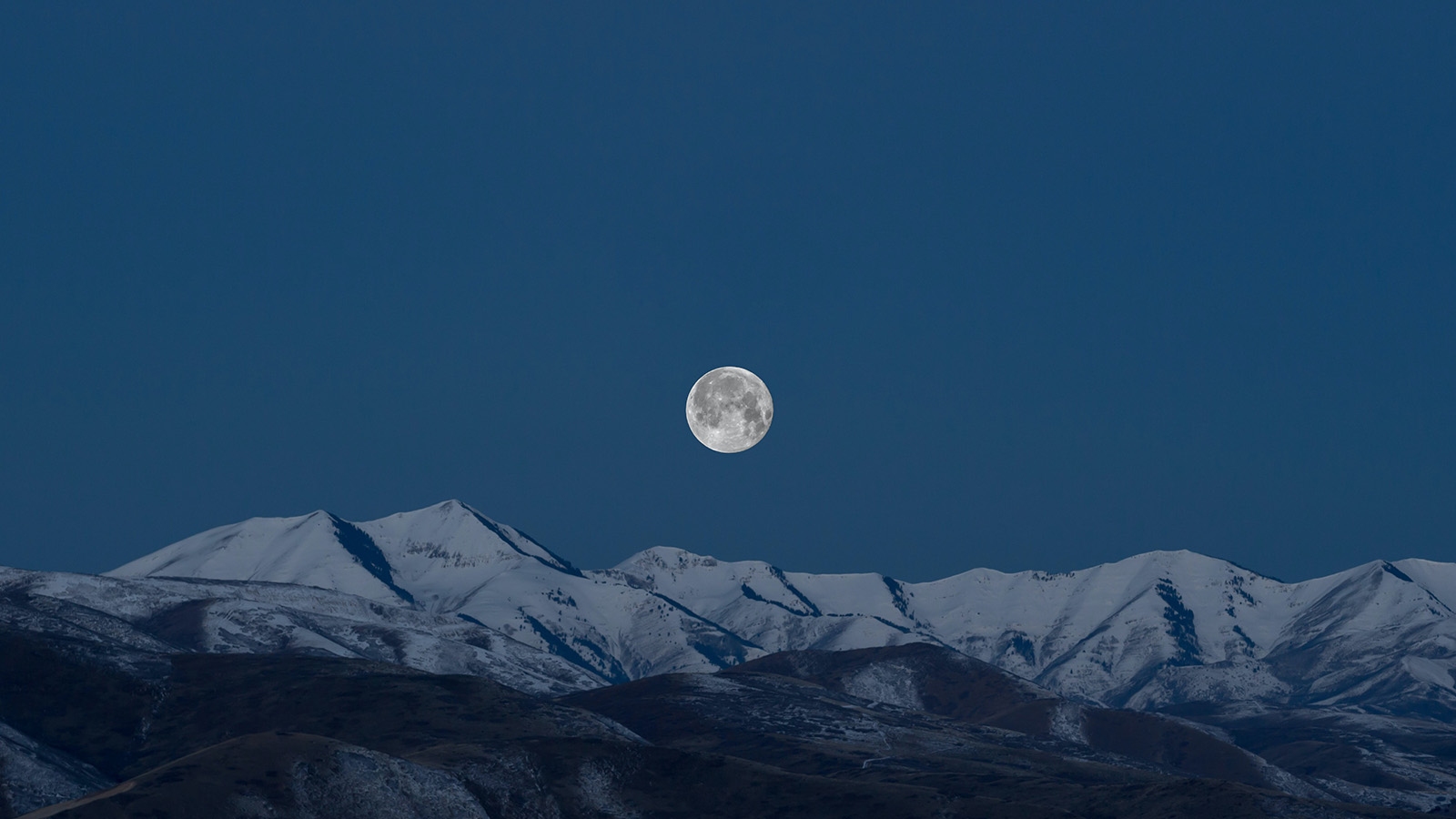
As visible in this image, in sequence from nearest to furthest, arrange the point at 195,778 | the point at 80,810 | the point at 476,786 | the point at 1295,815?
the point at 80,810, the point at 195,778, the point at 476,786, the point at 1295,815

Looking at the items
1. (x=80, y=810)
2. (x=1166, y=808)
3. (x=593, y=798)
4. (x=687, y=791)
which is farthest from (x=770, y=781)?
(x=80, y=810)

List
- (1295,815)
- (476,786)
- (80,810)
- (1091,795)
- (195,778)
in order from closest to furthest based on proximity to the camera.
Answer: (80,810)
(195,778)
(476,786)
(1295,815)
(1091,795)

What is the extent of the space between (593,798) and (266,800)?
134 feet

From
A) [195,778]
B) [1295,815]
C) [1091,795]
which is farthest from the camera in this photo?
[1091,795]

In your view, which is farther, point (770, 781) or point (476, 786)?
point (770, 781)

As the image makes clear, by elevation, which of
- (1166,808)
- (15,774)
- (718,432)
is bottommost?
(15,774)

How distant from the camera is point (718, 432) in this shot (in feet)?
640

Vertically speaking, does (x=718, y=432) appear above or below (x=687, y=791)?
above

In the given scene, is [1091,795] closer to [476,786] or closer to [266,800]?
[476,786]

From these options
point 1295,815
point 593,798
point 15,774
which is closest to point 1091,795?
point 1295,815

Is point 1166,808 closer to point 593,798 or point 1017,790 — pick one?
point 1017,790

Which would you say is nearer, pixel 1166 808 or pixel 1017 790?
pixel 1166 808

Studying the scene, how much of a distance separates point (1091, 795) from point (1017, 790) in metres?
9.94

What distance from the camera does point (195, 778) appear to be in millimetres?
135875
